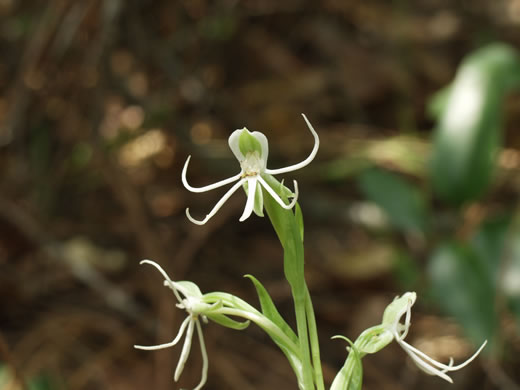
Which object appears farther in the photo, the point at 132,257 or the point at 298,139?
the point at 298,139

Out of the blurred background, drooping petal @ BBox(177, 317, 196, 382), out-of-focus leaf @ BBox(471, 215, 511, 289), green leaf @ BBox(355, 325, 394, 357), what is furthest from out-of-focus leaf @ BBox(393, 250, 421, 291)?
drooping petal @ BBox(177, 317, 196, 382)

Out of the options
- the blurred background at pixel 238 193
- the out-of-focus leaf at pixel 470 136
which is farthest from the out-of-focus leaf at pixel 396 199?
the out-of-focus leaf at pixel 470 136

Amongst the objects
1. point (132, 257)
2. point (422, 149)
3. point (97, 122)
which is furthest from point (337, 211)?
point (97, 122)

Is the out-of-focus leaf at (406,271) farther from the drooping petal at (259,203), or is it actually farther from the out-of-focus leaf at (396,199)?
the drooping petal at (259,203)

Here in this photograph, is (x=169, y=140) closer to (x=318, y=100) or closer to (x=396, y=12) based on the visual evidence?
(x=318, y=100)

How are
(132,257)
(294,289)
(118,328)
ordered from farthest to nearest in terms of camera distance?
(132,257) < (118,328) < (294,289)

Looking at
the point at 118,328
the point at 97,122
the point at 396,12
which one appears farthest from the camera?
the point at 396,12
